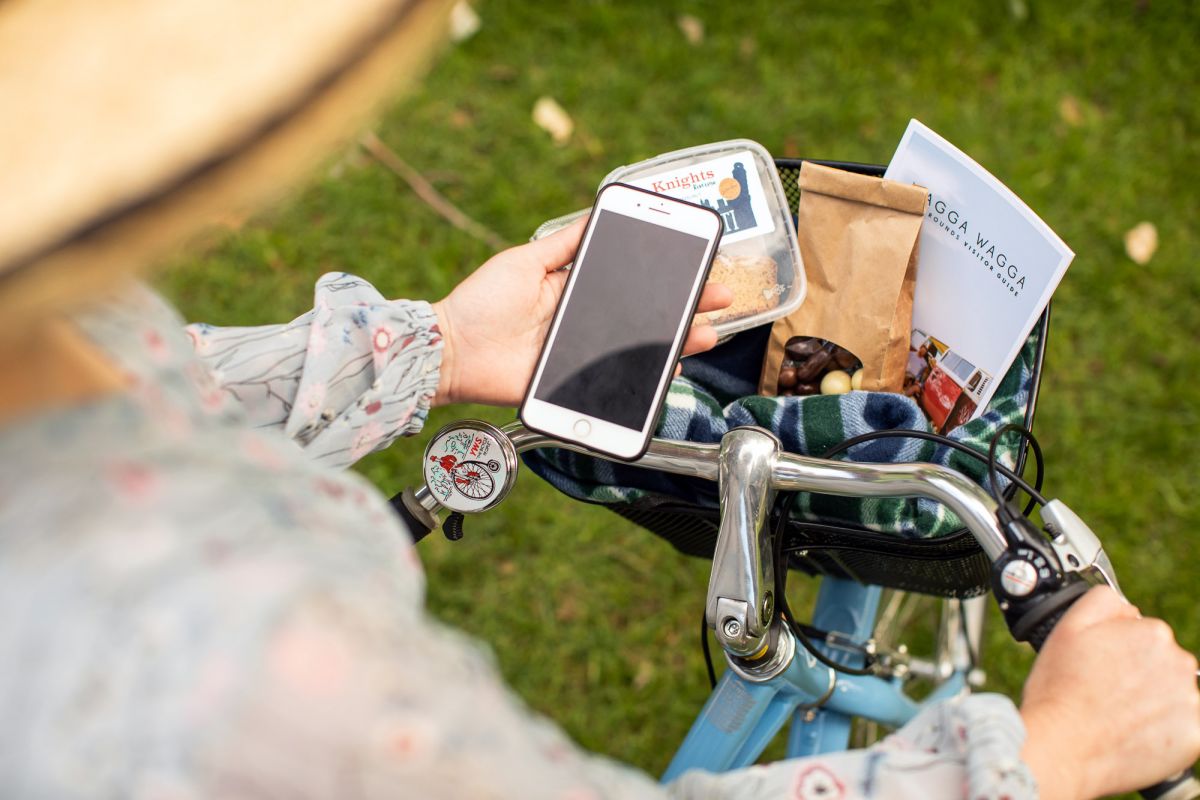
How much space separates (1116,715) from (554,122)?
1.80m

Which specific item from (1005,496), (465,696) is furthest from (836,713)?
(465,696)

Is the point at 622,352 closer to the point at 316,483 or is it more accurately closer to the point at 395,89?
the point at 316,483

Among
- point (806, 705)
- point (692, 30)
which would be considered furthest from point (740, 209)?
point (692, 30)


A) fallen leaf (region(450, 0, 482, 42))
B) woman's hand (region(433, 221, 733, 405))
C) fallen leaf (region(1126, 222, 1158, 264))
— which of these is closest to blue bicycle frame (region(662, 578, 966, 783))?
woman's hand (region(433, 221, 733, 405))

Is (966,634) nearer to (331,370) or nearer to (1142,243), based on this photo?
(1142,243)

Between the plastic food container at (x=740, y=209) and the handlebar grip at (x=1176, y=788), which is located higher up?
the plastic food container at (x=740, y=209)

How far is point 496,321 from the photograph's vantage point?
1.06 m

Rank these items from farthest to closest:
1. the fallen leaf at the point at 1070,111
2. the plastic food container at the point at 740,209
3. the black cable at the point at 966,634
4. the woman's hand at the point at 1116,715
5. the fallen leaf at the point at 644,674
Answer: the fallen leaf at the point at 1070,111, the fallen leaf at the point at 644,674, the black cable at the point at 966,634, the plastic food container at the point at 740,209, the woman's hand at the point at 1116,715

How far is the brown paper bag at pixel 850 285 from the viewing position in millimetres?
957

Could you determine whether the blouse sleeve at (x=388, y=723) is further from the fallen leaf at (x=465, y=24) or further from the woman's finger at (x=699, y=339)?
the fallen leaf at (x=465, y=24)

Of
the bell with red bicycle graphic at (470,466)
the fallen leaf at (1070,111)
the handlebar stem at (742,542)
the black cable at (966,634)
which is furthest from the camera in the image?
the fallen leaf at (1070,111)

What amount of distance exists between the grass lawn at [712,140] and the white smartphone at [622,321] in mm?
1038

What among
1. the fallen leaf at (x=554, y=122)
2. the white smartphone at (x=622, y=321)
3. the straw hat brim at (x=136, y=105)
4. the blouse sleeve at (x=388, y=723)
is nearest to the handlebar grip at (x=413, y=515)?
the white smartphone at (x=622, y=321)

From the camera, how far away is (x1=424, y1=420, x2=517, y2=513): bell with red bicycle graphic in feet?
3.03
